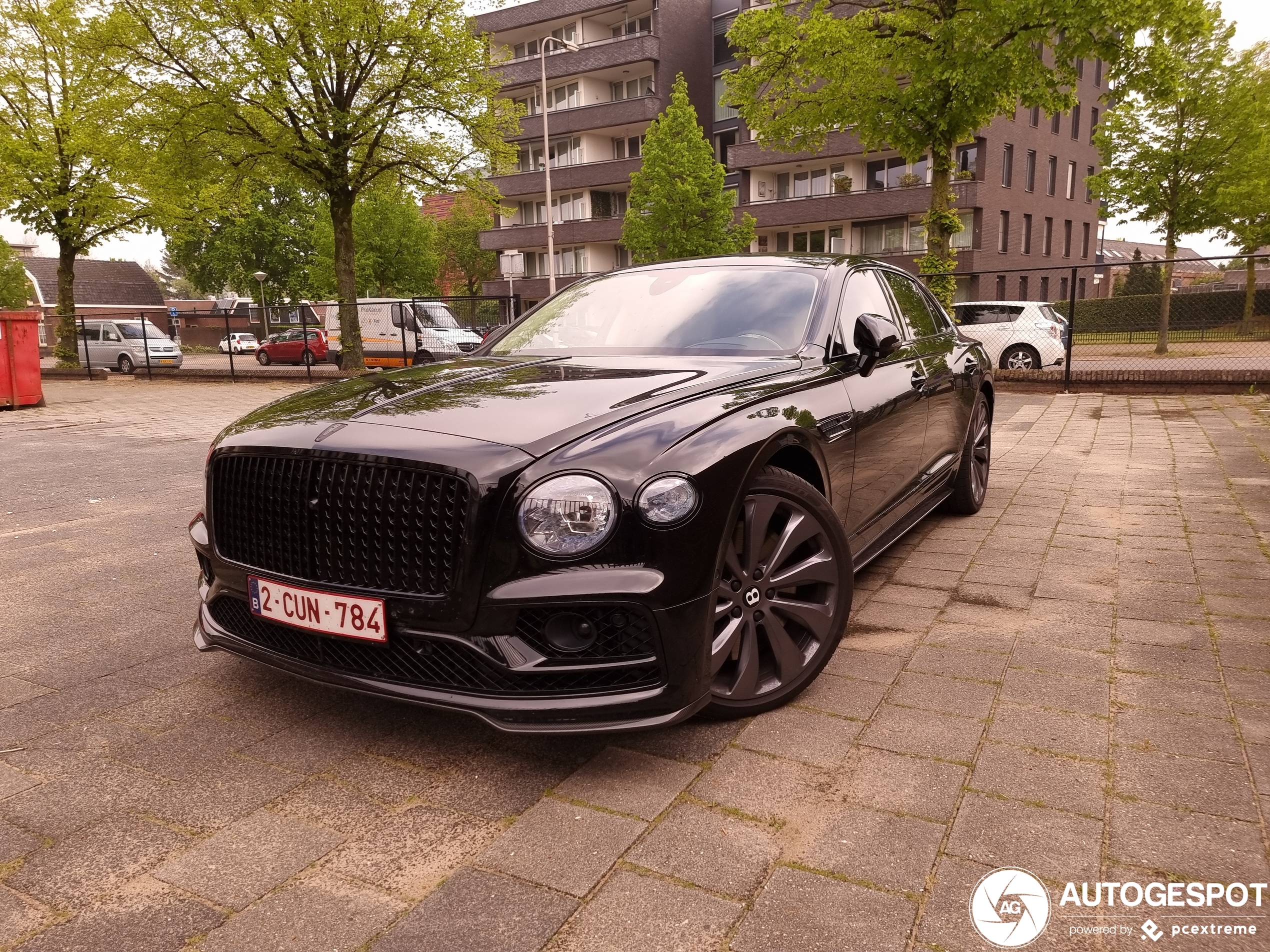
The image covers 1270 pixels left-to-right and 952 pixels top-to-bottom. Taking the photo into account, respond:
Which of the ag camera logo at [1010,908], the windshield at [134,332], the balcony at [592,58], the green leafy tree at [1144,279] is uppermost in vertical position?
the balcony at [592,58]

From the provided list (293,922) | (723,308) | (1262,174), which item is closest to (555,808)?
(293,922)

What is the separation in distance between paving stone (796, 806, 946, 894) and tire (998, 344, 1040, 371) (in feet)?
59.8

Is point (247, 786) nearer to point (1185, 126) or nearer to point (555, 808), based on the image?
point (555, 808)

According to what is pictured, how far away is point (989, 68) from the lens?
13781 mm

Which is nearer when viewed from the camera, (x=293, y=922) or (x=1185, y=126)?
(x=293, y=922)

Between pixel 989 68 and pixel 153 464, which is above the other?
pixel 989 68

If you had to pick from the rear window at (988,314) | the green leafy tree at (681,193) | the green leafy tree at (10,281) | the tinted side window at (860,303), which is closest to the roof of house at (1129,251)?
the green leafy tree at (681,193)

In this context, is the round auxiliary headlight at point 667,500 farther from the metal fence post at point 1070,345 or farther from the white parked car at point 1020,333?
the white parked car at point 1020,333

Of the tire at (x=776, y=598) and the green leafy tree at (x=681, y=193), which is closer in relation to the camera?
the tire at (x=776, y=598)

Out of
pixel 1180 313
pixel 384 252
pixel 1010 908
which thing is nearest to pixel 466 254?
pixel 384 252

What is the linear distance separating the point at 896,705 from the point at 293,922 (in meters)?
1.95

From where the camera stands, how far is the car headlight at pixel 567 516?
7.72ft

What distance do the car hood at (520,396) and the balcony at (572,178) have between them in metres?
40.1

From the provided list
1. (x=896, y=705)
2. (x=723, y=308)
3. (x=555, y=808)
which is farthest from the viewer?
(x=723, y=308)
